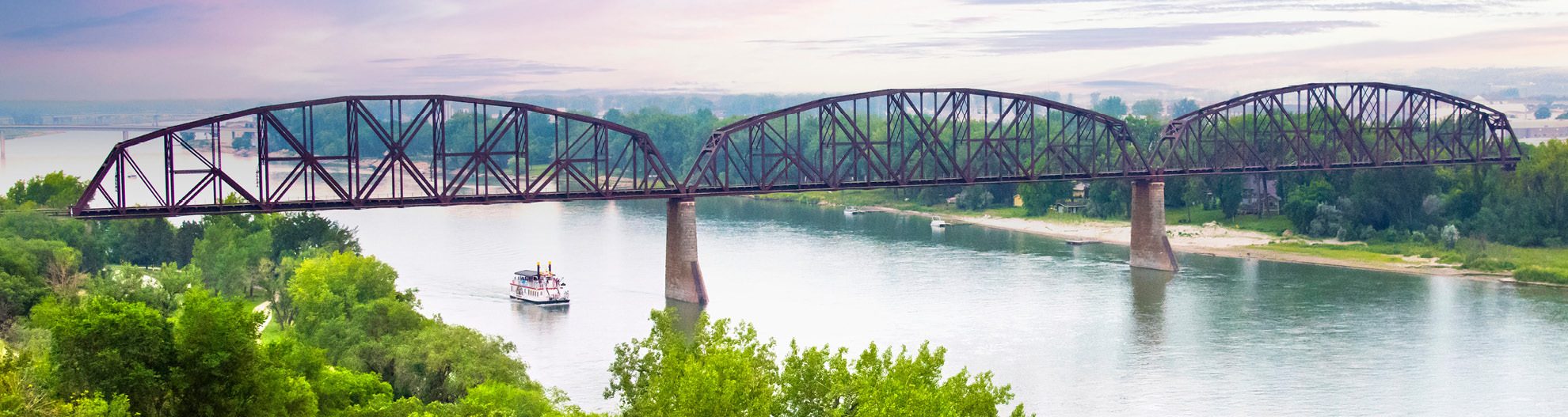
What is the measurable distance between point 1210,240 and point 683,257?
134ft

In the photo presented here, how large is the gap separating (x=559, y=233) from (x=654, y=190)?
32207mm

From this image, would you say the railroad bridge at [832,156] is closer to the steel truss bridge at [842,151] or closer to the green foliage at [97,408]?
the steel truss bridge at [842,151]

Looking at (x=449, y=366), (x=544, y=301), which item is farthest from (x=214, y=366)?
(x=544, y=301)

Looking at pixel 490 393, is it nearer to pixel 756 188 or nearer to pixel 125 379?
pixel 125 379

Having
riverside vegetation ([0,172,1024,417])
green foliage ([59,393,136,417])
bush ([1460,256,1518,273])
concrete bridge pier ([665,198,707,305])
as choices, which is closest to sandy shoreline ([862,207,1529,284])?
bush ([1460,256,1518,273])

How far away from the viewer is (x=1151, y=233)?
93812mm

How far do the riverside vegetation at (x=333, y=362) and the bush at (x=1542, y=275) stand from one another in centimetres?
4407

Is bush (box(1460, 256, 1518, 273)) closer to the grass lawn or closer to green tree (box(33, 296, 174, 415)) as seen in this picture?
the grass lawn

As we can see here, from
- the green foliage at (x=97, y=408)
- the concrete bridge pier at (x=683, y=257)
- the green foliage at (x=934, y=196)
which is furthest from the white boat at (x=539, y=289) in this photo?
the green foliage at (x=934, y=196)

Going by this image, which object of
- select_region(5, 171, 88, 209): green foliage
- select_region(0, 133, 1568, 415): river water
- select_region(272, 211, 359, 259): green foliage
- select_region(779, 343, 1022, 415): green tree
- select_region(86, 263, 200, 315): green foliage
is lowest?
select_region(0, 133, 1568, 415): river water

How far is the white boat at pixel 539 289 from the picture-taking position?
253 ft

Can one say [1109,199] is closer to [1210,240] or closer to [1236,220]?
[1236,220]

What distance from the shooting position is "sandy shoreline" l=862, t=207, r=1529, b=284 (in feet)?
299

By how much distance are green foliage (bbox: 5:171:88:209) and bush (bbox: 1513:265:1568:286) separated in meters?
73.8
